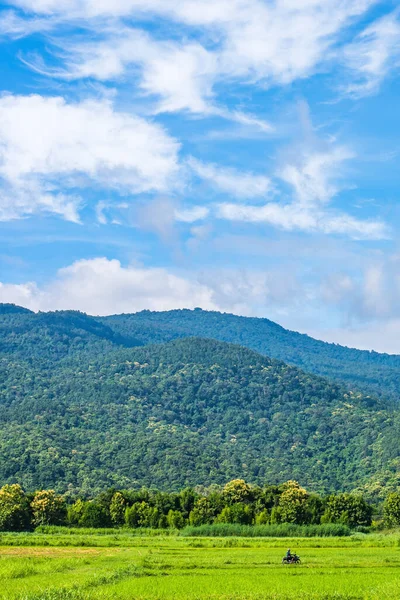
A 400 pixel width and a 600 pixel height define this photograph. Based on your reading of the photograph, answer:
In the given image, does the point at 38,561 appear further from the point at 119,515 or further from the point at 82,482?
the point at 82,482

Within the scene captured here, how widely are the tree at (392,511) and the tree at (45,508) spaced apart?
4436 cm

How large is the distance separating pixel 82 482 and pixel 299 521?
223 ft

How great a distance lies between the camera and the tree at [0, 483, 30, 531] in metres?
95.9

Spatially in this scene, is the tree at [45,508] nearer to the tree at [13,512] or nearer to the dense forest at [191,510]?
the dense forest at [191,510]

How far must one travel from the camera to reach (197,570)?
51.7 m

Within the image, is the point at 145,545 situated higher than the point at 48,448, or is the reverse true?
the point at 48,448

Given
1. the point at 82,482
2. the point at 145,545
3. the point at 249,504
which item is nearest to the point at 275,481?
the point at 82,482

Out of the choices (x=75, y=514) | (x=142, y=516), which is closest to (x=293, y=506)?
(x=142, y=516)

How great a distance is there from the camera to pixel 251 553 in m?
65.8

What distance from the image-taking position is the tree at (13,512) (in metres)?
95.9

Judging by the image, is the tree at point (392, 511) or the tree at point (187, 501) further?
the tree at point (187, 501)

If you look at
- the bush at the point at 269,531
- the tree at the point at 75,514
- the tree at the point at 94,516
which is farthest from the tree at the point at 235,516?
the tree at the point at 75,514

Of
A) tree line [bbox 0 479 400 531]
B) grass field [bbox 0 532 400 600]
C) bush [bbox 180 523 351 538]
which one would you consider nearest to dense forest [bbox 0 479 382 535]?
tree line [bbox 0 479 400 531]

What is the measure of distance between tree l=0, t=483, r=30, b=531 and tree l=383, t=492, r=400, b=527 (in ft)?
159
